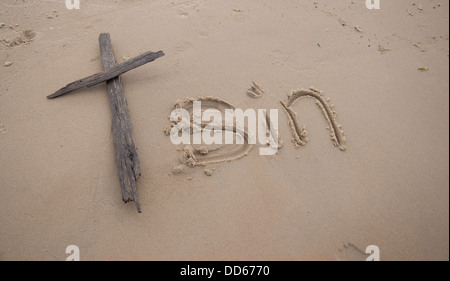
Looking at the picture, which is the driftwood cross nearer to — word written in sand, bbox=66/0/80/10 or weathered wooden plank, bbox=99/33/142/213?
weathered wooden plank, bbox=99/33/142/213

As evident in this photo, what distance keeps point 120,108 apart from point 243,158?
1.35 metres

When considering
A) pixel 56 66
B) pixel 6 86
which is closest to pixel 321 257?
pixel 56 66

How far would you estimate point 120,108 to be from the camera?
2549mm

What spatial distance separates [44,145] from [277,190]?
227 centimetres

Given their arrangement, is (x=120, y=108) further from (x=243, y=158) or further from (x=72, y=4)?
(x=72, y=4)

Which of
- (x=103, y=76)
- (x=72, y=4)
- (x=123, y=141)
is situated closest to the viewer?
(x=123, y=141)

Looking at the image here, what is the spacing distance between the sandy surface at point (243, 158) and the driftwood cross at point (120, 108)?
112 millimetres

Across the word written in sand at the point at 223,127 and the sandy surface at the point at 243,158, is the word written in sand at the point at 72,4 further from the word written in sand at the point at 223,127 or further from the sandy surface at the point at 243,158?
the word written in sand at the point at 223,127

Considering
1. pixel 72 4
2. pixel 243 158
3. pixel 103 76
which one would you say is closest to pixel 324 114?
pixel 243 158

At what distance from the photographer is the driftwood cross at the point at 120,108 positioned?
2.14 meters

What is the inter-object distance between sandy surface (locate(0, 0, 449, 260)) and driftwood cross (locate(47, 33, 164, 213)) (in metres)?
0.11

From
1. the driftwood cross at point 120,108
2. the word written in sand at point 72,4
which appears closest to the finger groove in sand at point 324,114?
the driftwood cross at point 120,108

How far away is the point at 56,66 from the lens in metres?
3.04

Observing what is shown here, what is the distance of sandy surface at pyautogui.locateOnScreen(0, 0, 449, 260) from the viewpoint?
1931 mm
